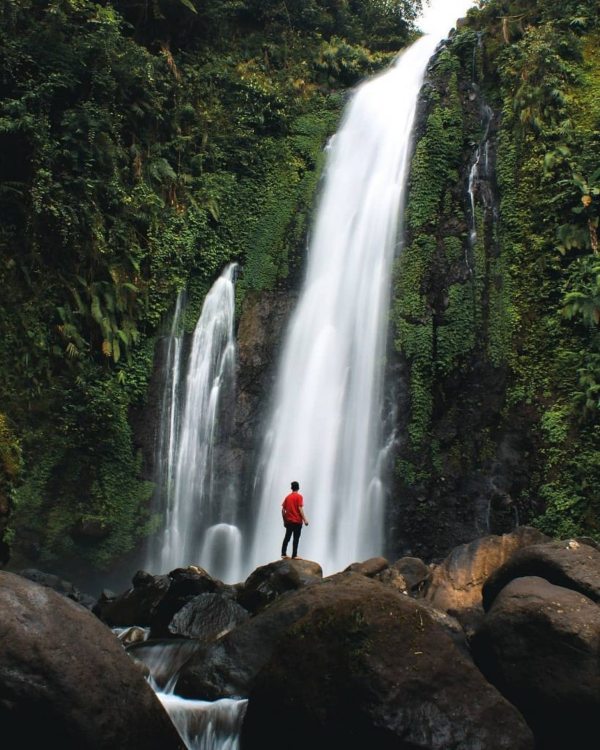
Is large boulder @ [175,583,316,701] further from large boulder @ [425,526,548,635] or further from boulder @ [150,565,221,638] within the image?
large boulder @ [425,526,548,635]

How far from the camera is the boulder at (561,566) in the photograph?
665 cm

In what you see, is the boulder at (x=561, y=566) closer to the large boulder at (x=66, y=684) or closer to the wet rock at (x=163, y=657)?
the wet rock at (x=163, y=657)

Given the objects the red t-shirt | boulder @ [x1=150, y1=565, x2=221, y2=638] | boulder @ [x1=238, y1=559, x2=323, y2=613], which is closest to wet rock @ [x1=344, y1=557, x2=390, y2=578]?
boulder @ [x1=238, y1=559, x2=323, y2=613]

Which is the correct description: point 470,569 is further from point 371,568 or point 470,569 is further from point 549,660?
point 549,660

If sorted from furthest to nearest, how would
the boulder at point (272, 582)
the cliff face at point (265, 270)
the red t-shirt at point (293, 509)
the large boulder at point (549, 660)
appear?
the cliff face at point (265, 270)
the red t-shirt at point (293, 509)
the boulder at point (272, 582)
the large boulder at point (549, 660)

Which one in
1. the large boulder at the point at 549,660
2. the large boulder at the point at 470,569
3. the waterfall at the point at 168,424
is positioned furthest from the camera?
the waterfall at the point at 168,424

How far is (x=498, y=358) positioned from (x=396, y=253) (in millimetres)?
4011

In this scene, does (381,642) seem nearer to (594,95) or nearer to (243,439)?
(243,439)

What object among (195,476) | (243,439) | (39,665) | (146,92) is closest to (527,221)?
(243,439)

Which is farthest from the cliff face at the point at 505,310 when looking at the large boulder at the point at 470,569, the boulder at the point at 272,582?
the boulder at the point at 272,582

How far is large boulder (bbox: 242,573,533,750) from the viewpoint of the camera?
5.10 meters

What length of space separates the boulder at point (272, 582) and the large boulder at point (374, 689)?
9.98ft

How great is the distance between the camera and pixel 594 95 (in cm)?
1529

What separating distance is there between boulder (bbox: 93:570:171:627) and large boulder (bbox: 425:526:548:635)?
3740 millimetres
